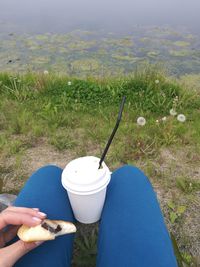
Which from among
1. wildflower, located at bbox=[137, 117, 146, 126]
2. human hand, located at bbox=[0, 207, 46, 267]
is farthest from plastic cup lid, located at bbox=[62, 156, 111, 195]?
wildflower, located at bbox=[137, 117, 146, 126]

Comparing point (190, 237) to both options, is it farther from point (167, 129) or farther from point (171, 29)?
point (171, 29)

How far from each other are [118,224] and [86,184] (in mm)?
259

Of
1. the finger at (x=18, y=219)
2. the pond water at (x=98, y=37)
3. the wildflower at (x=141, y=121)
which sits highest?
the finger at (x=18, y=219)

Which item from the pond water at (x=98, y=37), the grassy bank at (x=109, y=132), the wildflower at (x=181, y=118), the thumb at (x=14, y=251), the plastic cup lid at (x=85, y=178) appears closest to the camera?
the thumb at (x=14, y=251)

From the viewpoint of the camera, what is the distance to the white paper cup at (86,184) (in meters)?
1.58

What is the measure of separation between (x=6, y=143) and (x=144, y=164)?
1.49 metres

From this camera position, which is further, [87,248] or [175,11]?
[175,11]

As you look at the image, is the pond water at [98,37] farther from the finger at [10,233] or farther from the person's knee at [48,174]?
the finger at [10,233]

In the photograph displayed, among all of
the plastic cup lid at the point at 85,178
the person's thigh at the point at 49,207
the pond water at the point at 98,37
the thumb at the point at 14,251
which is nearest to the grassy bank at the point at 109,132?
the person's thigh at the point at 49,207

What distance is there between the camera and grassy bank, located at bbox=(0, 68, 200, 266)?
2.63m

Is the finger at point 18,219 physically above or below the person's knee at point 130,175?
above

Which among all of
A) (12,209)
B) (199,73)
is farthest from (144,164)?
(199,73)

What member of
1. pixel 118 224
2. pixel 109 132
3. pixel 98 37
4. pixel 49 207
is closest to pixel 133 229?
pixel 118 224

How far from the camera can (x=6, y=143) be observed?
331 cm
